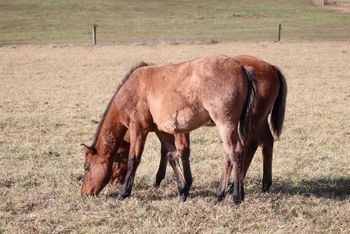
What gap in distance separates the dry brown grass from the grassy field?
17.4 m

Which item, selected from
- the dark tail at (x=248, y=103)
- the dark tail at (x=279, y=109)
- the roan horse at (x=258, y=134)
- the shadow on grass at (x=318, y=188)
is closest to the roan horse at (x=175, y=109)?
the dark tail at (x=248, y=103)

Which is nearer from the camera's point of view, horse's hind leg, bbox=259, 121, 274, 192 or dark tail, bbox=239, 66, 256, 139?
dark tail, bbox=239, 66, 256, 139

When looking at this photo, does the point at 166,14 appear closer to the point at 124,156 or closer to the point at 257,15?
the point at 257,15

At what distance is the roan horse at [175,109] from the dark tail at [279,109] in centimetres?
76

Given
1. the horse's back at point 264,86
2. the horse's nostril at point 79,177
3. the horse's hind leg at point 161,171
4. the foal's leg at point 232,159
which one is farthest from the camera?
the horse's nostril at point 79,177

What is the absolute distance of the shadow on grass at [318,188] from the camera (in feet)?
20.1

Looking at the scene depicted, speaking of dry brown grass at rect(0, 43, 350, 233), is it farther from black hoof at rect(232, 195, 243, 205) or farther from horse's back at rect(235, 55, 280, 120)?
horse's back at rect(235, 55, 280, 120)

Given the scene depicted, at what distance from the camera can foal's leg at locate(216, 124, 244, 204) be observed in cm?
523

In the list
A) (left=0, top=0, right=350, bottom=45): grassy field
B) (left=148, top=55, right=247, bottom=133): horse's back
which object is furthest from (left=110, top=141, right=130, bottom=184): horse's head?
(left=0, top=0, right=350, bottom=45): grassy field

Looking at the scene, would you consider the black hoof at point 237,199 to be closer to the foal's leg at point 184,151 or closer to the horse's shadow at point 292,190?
the horse's shadow at point 292,190

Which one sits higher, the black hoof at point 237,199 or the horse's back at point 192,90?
the horse's back at point 192,90

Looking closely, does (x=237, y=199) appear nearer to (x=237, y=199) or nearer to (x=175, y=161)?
(x=237, y=199)

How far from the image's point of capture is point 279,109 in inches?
239

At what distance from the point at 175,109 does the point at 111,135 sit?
976mm
